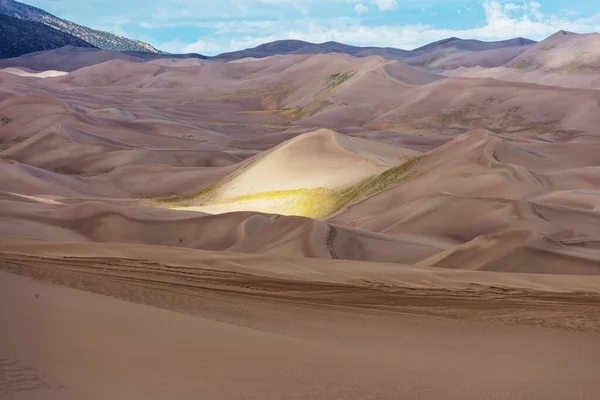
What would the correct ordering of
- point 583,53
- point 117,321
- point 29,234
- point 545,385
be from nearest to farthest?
point 545,385
point 117,321
point 29,234
point 583,53

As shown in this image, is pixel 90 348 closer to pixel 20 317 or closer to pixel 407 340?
pixel 20 317

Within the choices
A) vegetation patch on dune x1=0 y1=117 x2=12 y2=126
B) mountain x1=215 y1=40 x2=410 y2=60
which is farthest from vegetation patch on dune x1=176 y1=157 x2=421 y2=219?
mountain x1=215 y1=40 x2=410 y2=60

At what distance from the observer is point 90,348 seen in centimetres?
433

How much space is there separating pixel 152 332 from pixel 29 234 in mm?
7134

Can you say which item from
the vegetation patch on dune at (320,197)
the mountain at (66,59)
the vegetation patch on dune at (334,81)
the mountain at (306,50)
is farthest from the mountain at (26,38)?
the vegetation patch on dune at (320,197)

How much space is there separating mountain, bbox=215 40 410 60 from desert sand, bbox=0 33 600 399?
97.9 meters

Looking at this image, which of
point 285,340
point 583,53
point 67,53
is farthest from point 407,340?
point 67,53

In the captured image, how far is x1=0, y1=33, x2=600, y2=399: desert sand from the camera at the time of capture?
13.7 ft

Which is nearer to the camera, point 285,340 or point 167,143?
point 285,340

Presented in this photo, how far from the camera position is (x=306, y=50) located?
131375 millimetres

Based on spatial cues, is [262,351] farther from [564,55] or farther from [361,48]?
[361,48]

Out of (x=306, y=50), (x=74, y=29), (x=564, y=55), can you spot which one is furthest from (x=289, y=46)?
(x=564, y=55)

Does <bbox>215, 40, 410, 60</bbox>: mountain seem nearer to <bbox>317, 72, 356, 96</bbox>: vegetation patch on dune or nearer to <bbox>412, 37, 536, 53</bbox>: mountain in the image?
<bbox>412, 37, 536, 53</bbox>: mountain

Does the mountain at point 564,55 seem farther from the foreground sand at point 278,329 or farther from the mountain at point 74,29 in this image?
the mountain at point 74,29
